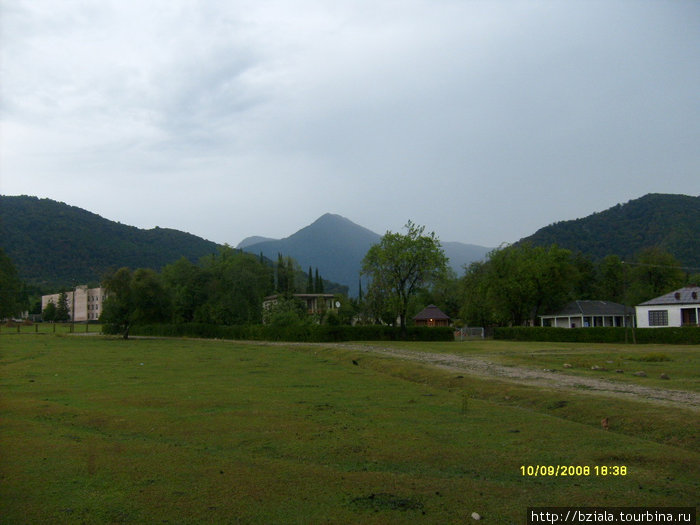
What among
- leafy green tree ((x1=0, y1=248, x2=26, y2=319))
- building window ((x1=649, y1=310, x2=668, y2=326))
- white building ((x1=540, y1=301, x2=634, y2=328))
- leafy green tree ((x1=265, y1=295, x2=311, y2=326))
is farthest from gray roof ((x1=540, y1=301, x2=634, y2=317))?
leafy green tree ((x1=0, y1=248, x2=26, y2=319))

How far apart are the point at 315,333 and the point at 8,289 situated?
172ft

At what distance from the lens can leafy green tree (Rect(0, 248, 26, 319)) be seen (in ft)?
254

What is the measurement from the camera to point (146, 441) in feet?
31.3

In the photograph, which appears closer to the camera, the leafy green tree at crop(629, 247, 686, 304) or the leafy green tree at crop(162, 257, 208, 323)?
the leafy green tree at crop(162, 257, 208, 323)

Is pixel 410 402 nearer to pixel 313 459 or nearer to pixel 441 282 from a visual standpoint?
pixel 313 459

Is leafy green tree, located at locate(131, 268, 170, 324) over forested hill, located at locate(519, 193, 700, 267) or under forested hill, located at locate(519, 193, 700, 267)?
under

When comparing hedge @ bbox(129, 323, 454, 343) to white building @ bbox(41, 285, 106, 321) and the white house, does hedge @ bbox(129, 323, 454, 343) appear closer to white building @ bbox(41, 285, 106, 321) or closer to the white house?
the white house

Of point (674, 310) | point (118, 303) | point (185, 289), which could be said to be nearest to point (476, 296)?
point (674, 310)

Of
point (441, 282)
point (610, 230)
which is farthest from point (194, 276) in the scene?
point (610, 230)

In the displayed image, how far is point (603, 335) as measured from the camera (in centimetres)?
5506

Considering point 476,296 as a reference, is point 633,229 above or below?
above

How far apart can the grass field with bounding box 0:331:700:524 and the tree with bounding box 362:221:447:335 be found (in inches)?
1730

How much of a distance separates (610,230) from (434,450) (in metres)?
139

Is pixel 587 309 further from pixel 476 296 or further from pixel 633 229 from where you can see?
pixel 633 229
